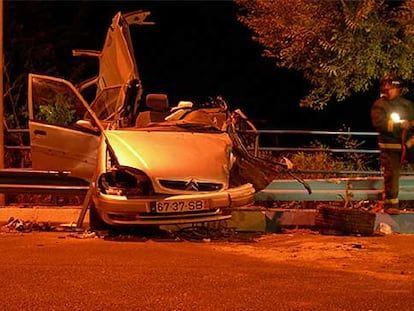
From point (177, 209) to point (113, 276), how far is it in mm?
1731

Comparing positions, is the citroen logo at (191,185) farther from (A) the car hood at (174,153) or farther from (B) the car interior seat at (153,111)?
(B) the car interior seat at (153,111)

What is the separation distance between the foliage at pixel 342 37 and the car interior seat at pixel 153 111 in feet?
8.38

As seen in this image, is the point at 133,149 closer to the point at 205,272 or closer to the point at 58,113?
the point at 205,272

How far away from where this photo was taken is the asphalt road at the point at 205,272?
271 inches

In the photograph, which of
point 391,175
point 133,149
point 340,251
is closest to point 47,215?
point 133,149

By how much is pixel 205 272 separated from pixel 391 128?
13.5 ft

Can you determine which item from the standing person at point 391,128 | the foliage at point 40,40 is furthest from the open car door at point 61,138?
the foliage at point 40,40

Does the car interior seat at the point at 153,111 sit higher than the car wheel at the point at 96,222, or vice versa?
the car interior seat at the point at 153,111

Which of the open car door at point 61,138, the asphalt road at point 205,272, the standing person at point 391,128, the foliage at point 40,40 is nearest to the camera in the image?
the asphalt road at point 205,272

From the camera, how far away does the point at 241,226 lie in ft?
36.1

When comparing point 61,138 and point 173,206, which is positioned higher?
point 61,138

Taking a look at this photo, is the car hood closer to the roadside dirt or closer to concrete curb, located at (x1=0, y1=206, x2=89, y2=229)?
the roadside dirt

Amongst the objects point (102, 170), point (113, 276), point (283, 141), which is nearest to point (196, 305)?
point (113, 276)

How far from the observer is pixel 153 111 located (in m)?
11.1
